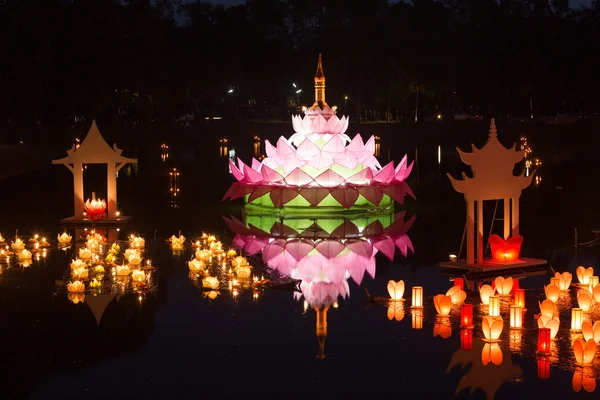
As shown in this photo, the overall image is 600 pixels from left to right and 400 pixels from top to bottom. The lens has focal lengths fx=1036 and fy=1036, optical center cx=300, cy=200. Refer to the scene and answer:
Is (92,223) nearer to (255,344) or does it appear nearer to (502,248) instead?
(502,248)

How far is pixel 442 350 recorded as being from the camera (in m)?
10.6

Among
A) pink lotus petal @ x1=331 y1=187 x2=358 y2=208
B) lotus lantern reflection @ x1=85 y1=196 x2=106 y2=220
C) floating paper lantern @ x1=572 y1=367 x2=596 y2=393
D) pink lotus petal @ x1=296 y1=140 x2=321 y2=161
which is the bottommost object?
floating paper lantern @ x1=572 y1=367 x2=596 y2=393

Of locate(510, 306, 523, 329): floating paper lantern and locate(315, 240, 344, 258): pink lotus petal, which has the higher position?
locate(315, 240, 344, 258): pink lotus petal

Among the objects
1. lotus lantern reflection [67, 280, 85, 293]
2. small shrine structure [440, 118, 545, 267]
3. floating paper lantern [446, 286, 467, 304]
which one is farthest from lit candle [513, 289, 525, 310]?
lotus lantern reflection [67, 280, 85, 293]

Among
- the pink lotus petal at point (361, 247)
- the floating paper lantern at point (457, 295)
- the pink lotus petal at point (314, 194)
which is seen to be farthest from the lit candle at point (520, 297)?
the pink lotus petal at point (314, 194)

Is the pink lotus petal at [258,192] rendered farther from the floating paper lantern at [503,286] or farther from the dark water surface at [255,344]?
the floating paper lantern at [503,286]

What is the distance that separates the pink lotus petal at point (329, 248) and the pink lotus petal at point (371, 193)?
4323mm

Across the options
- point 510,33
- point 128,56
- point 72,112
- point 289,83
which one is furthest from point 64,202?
point 289,83

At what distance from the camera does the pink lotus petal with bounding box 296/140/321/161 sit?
2230 cm

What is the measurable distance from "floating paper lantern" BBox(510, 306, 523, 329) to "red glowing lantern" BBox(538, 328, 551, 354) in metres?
0.95

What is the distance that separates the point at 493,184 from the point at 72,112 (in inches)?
1398

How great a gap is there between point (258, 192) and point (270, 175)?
0.45 m

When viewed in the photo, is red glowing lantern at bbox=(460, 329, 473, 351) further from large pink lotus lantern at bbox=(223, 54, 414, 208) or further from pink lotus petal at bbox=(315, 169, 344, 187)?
pink lotus petal at bbox=(315, 169, 344, 187)

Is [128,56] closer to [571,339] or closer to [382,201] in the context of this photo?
[382,201]
